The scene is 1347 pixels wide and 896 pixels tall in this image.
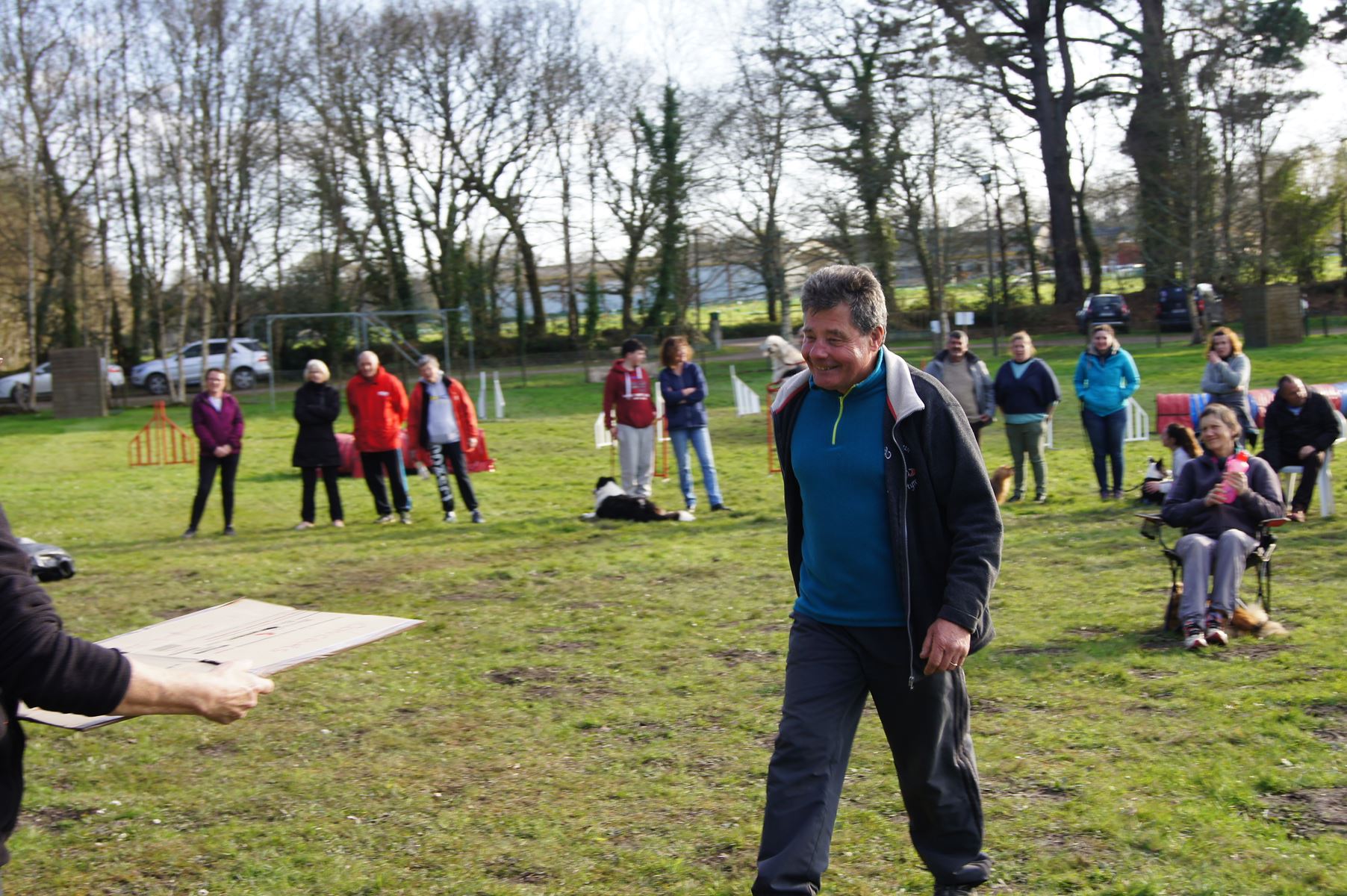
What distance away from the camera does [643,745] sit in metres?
5.58

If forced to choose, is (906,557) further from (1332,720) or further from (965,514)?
(1332,720)

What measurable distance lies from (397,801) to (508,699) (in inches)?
57.4

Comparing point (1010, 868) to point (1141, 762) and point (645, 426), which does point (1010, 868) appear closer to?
point (1141, 762)

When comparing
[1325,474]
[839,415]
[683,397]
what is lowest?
[1325,474]

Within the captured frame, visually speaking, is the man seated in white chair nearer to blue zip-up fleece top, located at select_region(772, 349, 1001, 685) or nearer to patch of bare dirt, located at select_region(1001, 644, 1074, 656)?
patch of bare dirt, located at select_region(1001, 644, 1074, 656)

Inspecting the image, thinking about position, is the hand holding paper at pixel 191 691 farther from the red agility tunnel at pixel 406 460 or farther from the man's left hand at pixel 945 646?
the red agility tunnel at pixel 406 460

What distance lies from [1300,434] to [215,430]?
10240 millimetres

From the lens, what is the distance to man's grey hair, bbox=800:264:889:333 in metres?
3.35

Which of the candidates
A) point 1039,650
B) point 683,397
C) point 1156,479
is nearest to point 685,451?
point 683,397

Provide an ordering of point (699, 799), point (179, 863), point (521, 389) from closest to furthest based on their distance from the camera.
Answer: point (179, 863) < point (699, 799) < point (521, 389)

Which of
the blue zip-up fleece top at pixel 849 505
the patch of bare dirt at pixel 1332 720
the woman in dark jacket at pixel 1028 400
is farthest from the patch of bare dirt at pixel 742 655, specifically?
the woman in dark jacket at pixel 1028 400

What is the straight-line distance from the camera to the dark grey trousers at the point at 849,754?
318cm

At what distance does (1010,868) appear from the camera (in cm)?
410

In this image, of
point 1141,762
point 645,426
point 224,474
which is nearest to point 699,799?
point 1141,762
